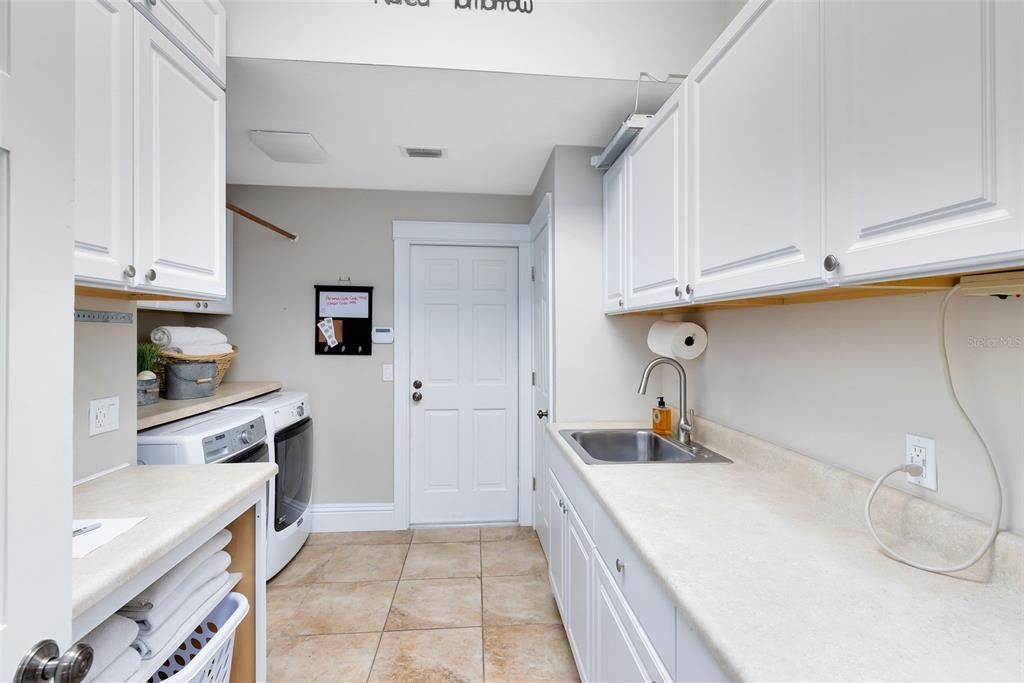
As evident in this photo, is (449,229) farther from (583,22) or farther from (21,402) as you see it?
(21,402)

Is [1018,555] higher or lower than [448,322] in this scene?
lower

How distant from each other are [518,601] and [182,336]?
211 centimetres

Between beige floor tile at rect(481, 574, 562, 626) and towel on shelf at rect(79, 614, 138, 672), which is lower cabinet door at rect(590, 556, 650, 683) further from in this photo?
towel on shelf at rect(79, 614, 138, 672)

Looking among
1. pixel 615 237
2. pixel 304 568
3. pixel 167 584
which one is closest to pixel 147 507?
pixel 167 584

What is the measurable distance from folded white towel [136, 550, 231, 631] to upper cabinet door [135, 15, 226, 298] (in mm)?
747

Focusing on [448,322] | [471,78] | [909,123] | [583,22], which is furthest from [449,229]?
[909,123]

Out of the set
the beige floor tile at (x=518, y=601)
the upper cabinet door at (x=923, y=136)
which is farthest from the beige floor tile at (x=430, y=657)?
the upper cabinet door at (x=923, y=136)

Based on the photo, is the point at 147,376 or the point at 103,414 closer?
the point at 103,414

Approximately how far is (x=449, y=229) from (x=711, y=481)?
7.34ft

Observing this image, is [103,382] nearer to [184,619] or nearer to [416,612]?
[184,619]

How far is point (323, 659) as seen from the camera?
5.91 ft

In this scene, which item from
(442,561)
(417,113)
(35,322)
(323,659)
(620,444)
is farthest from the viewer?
(442,561)

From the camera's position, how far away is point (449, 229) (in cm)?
297

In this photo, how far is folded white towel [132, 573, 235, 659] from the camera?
96 centimetres
